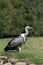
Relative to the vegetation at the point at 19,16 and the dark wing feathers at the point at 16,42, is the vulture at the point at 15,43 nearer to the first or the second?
the dark wing feathers at the point at 16,42

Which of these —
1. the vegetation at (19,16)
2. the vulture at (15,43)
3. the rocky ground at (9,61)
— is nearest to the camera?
the rocky ground at (9,61)

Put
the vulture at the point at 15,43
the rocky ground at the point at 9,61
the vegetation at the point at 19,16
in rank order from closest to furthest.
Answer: the rocky ground at the point at 9,61, the vulture at the point at 15,43, the vegetation at the point at 19,16

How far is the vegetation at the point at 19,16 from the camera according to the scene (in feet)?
161

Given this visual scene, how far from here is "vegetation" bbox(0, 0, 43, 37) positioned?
161ft

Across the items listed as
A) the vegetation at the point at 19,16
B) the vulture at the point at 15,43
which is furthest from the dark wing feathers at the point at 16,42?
the vegetation at the point at 19,16

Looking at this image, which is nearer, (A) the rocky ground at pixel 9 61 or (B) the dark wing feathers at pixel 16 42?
(A) the rocky ground at pixel 9 61

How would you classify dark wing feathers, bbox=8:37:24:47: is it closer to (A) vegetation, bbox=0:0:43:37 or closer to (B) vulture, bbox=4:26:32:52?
(B) vulture, bbox=4:26:32:52

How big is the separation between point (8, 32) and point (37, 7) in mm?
7101

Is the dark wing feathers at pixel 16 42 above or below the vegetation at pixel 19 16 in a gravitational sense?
above

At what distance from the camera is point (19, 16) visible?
169ft

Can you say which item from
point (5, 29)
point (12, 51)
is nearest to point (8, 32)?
point (5, 29)

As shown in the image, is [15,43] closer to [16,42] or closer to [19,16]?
[16,42]

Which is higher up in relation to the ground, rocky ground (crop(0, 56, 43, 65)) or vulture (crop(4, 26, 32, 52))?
vulture (crop(4, 26, 32, 52))

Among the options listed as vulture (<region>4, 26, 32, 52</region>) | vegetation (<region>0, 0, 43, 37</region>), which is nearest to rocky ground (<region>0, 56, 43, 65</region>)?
vulture (<region>4, 26, 32, 52</region>)
